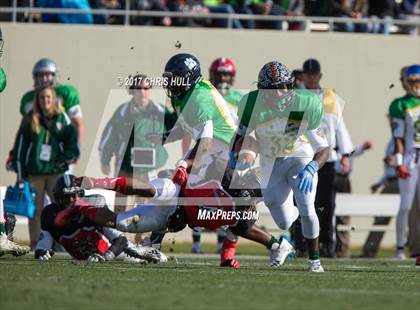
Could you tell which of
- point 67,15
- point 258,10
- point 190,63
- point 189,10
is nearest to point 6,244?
point 190,63

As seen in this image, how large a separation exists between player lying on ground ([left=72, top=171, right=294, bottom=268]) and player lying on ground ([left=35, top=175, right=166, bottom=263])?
110 millimetres

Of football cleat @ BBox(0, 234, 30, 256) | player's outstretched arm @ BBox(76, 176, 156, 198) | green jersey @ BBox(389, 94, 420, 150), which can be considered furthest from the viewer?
green jersey @ BBox(389, 94, 420, 150)

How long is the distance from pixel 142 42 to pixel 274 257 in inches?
214

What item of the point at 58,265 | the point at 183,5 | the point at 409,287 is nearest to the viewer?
the point at 409,287

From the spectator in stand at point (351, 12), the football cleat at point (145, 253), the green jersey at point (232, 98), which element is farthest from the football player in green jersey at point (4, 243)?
the spectator in stand at point (351, 12)

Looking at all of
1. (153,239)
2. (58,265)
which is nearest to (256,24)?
(153,239)

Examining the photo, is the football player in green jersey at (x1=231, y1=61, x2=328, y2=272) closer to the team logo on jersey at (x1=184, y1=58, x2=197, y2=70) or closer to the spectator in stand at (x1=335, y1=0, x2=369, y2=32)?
the team logo on jersey at (x1=184, y1=58, x2=197, y2=70)

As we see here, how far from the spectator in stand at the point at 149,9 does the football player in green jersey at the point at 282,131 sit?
569cm

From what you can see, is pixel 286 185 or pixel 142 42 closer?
pixel 286 185

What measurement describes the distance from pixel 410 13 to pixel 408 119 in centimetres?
418

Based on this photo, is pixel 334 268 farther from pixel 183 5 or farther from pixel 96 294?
pixel 183 5

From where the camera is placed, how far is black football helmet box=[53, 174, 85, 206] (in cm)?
975

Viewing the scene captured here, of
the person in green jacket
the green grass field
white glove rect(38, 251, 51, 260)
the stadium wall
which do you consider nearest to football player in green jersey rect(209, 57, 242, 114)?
the stadium wall

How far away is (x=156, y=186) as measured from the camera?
947 centimetres
